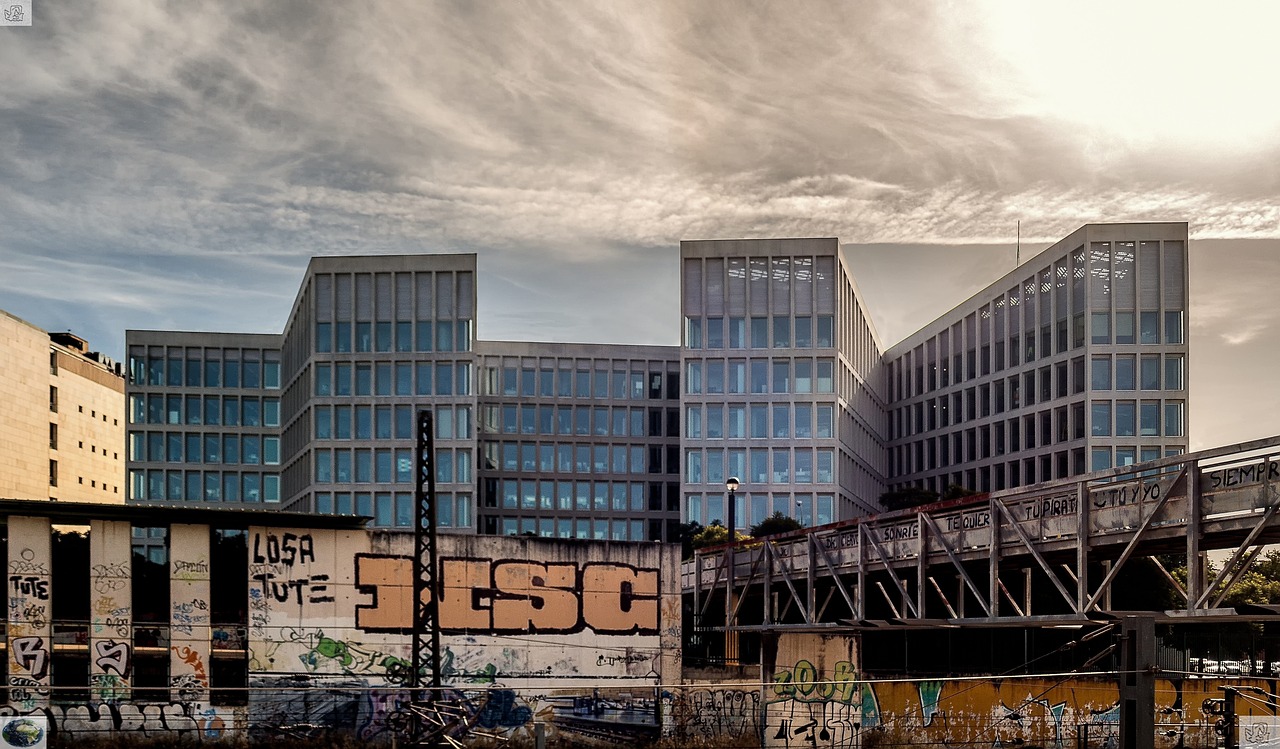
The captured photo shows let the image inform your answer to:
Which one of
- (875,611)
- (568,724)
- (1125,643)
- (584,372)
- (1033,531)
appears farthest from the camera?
(584,372)

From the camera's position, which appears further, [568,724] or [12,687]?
[568,724]

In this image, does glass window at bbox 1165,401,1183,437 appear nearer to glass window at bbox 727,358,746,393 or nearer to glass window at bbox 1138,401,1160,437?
glass window at bbox 1138,401,1160,437

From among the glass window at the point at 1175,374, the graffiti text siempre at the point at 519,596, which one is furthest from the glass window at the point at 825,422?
the graffiti text siempre at the point at 519,596

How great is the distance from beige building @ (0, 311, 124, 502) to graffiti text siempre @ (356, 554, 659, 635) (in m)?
90.2

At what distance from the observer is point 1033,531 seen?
105 feet

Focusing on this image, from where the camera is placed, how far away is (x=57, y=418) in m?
133

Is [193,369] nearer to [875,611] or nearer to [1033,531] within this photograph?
[875,611]

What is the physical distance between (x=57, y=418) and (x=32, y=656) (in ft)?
349

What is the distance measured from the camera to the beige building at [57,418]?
390 ft

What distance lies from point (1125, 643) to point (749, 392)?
7869 centimetres

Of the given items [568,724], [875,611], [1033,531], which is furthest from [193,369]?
[1033,531]

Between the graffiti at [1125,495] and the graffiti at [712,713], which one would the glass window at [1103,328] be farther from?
the graffiti at [1125,495]

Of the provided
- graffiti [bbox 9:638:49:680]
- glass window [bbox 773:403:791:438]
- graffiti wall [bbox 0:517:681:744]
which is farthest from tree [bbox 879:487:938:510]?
graffiti [bbox 9:638:49:680]

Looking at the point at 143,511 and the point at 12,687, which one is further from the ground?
the point at 143,511
